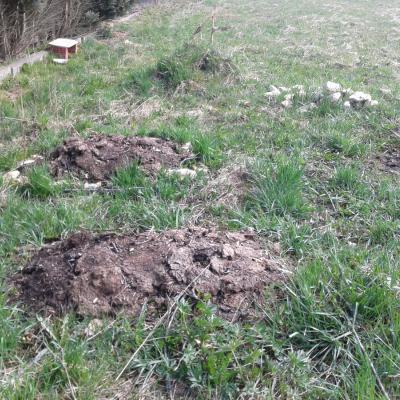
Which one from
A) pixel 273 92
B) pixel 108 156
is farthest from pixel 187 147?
pixel 273 92

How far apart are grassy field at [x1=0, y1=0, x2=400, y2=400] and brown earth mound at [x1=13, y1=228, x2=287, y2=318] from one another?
0.12 m

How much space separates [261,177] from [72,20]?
A: 7979 millimetres

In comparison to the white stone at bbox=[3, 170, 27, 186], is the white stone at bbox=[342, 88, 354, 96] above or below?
below

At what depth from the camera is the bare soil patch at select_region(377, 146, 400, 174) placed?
186 inches

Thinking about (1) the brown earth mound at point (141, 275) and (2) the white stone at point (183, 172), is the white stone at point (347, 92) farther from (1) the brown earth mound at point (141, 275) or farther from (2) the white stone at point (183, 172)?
(1) the brown earth mound at point (141, 275)

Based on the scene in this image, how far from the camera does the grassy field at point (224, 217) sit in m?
2.32

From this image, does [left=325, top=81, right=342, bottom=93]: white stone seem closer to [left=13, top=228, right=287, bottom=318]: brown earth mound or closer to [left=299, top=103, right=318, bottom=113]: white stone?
[left=299, top=103, right=318, bottom=113]: white stone

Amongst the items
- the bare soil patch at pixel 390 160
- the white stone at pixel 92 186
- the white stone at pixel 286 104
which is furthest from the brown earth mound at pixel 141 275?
the white stone at pixel 286 104

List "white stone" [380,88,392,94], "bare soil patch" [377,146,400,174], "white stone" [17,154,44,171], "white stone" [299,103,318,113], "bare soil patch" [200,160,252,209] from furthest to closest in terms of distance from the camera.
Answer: "white stone" [380,88,392,94]
"white stone" [299,103,318,113]
"bare soil patch" [377,146,400,174]
"white stone" [17,154,44,171]
"bare soil patch" [200,160,252,209]

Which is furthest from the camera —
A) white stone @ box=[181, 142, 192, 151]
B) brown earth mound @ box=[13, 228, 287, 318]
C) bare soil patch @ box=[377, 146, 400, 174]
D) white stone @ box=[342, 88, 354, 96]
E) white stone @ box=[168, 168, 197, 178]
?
white stone @ box=[342, 88, 354, 96]

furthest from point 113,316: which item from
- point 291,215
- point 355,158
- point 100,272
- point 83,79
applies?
point 83,79

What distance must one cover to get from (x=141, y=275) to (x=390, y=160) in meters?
3.21

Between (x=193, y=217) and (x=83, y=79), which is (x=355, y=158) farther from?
(x=83, y=79)

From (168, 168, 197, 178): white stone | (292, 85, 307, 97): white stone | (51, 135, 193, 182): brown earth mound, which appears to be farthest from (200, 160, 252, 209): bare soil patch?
(292, 85, 307, 97): white stone
